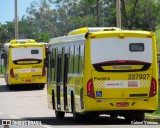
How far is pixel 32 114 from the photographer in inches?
1119

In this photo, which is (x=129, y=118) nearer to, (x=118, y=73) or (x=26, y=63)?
(x=118, y=73)

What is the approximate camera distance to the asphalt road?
21.6 m

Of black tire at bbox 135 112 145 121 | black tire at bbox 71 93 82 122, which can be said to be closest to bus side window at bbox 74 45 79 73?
black tire at bbox 71 93 82 122

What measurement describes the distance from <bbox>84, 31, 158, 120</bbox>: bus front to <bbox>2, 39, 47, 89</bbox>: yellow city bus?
2452 centimetres

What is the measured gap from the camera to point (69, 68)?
2359 centimetres

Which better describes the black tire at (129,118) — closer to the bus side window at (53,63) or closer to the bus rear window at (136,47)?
the bus rear window at (136,47)

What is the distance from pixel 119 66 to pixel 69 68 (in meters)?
2.57

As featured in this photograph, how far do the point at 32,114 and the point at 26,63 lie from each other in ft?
59.5

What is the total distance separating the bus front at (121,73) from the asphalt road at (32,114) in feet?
1.98

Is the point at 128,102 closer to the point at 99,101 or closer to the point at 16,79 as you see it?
the point at 99,101

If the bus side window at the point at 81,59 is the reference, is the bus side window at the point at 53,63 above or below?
below

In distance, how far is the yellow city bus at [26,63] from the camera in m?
46.2

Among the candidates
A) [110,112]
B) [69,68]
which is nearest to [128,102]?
[110,112]

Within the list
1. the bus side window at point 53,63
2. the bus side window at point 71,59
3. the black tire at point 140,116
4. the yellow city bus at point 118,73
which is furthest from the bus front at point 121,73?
the bus side window at point 53,63
